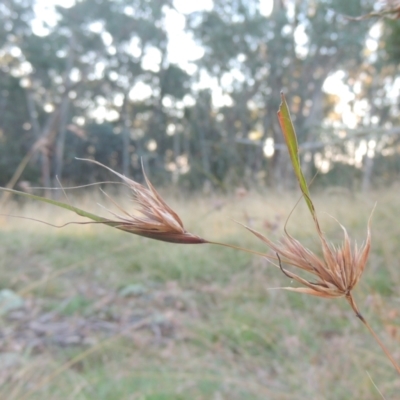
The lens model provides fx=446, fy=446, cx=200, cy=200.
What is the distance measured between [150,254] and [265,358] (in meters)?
2.01

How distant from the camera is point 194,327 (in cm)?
221

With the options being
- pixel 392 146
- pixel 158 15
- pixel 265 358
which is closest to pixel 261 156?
pixel 392 146

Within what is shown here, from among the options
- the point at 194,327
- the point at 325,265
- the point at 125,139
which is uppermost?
the point at 125,139

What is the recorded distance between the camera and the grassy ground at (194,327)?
1.48 metres

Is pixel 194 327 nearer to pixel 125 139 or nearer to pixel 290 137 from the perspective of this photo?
pixel 290 137

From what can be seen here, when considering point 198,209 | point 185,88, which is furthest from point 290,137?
point 185,88

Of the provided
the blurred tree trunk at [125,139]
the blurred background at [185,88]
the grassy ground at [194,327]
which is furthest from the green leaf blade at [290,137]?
the blurred tree trunk at [125,139]

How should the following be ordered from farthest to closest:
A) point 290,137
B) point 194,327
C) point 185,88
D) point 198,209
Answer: point 185,88
point 198,209
point 194,327
point 290,137

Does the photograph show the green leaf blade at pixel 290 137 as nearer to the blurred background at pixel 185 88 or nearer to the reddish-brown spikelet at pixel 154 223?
the reddish-brown spikelet at pixel 154 223

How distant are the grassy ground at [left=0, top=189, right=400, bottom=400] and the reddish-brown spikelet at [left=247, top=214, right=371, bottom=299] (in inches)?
12.2

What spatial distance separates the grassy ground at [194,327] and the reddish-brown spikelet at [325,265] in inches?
12.2

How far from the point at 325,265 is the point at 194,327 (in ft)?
6.59

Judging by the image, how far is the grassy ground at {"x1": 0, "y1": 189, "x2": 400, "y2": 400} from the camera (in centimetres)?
148

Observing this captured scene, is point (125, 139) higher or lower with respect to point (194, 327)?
higher
